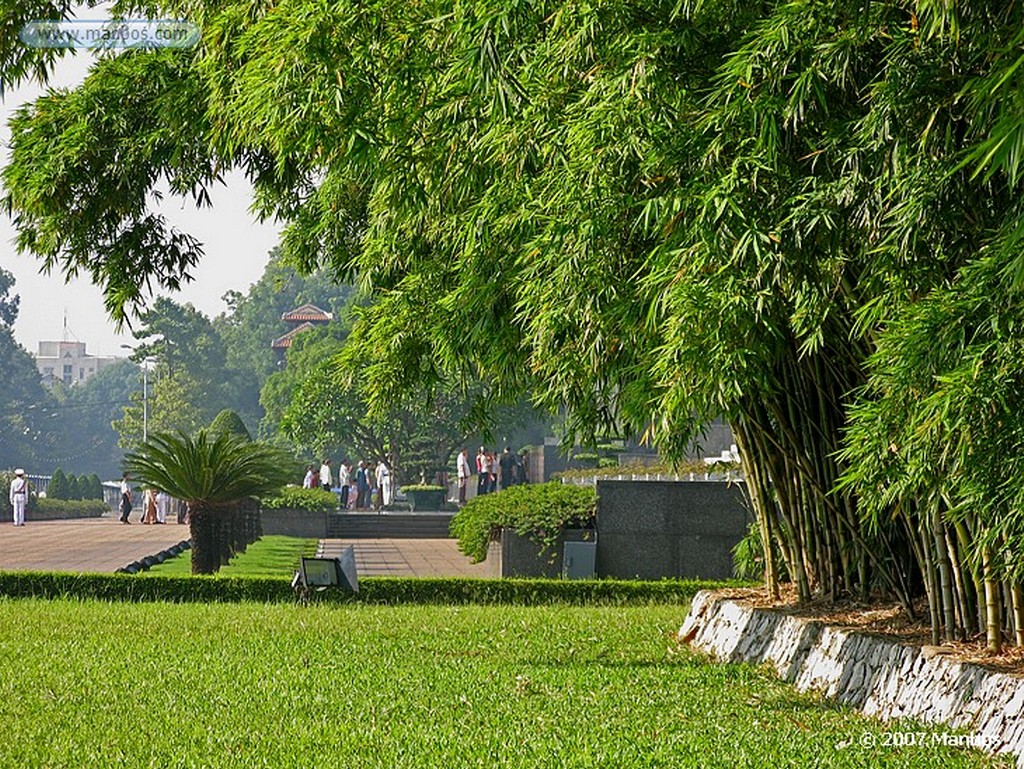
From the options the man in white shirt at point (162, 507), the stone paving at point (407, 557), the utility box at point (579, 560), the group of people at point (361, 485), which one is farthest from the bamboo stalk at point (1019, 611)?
the man in white shirt at point (162, 507)

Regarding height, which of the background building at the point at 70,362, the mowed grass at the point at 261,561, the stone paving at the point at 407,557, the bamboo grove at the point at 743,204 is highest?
the background building at the point at 70,362

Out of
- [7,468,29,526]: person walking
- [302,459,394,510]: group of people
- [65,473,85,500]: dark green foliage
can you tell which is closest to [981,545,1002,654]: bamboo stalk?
[7,468,29,526]: person walking

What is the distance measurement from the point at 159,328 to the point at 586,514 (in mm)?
62581

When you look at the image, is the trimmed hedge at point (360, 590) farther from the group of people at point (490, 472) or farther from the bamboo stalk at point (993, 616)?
the group of people at point (490, 472)

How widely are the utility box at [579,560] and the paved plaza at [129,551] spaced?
6.16 ft

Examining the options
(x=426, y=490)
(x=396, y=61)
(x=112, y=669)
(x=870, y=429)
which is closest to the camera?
(x=870, y=429)

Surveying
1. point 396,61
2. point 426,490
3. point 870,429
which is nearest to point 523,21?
point 396,61

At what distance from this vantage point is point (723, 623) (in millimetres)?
9047

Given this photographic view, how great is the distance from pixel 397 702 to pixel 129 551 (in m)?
17.2

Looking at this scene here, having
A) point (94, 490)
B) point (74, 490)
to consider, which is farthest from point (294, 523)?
point (94, 490)

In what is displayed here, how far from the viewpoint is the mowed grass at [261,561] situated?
1705cm

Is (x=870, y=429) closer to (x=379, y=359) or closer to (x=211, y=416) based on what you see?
(x=379, y=359)

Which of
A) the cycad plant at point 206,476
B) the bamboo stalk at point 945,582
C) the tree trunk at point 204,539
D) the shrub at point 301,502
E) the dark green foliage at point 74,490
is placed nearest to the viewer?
the bamboo stalk at point 945,582

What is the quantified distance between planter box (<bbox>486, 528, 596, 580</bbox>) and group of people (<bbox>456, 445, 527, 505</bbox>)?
1647cm
